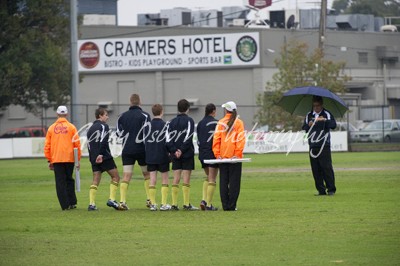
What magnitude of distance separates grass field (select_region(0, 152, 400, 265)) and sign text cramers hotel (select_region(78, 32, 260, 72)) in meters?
46.2

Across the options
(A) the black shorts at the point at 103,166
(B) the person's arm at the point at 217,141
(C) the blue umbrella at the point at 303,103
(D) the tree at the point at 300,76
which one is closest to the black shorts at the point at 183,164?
(B) the person's arm at the point at 217,141

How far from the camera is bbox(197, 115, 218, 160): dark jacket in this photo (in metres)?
20.5

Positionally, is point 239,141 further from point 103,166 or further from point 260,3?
point 260,3

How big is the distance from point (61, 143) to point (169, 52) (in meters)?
54.6

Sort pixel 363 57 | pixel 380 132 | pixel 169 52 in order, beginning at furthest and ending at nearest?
1. pixel 363 57
2. pixel 169 52
3. pixel 380 132

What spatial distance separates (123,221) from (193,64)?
56323mm

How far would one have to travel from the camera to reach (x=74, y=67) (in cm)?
4262

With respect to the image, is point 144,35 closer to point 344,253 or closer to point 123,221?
point 123,221

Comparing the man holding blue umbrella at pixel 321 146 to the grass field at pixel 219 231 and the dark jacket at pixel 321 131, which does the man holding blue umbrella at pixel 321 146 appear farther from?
the grass field at pixel 219 231

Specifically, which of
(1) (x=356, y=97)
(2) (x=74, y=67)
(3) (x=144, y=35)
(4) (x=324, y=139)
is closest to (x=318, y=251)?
(4) (x=324, y=139)

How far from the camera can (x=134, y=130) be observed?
2067 cm

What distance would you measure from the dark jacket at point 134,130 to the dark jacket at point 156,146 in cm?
22

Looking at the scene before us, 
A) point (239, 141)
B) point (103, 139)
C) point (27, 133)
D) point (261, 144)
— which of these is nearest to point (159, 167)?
point (103, 139)

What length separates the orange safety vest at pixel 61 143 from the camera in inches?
829
